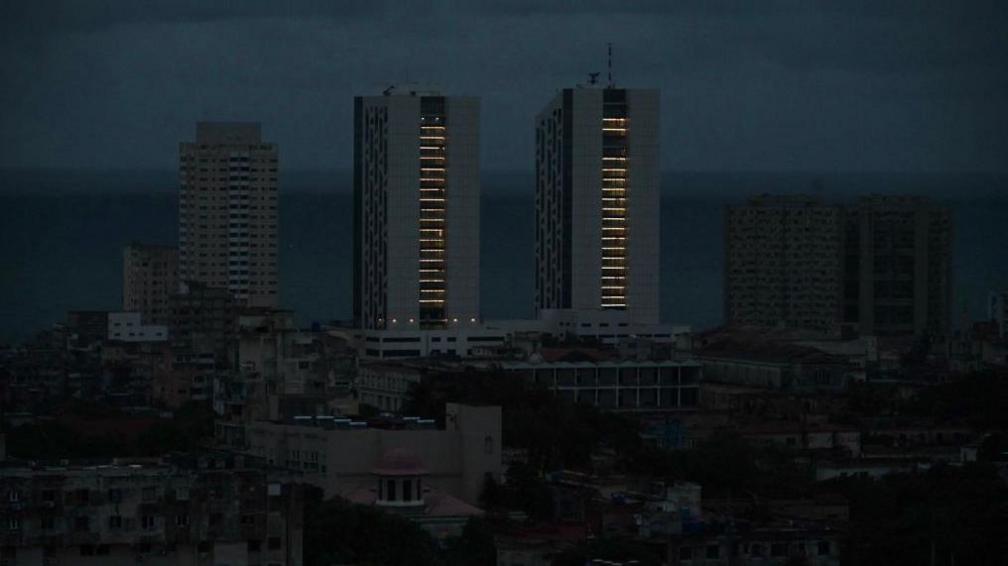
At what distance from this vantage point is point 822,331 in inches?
1987

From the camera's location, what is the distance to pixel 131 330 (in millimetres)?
46625

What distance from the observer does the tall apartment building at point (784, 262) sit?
56.9 meters

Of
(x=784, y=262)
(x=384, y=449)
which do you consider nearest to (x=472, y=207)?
(x=784, y=262)

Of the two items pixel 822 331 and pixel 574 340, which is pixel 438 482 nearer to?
pixel 574 340

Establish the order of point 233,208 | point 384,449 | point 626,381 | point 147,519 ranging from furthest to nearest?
1. point 233,208
2. point 626,381
3. point 384,449
4. point 147,519

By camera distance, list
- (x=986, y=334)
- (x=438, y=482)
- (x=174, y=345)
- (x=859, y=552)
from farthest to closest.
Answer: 1. (x=986, y=334)
2. (x=174, y=345)
3. (x=438, y=482)
4. (x=859, y=552)

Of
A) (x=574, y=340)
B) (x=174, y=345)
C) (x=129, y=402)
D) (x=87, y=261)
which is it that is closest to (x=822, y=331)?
(x=574, y=340)

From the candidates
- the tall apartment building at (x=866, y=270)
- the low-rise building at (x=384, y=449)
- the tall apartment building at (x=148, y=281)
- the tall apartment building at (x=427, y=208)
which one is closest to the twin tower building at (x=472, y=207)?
the tall apartment building at (x=427, y=208)

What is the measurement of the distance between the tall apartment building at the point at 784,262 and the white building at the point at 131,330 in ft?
39.6

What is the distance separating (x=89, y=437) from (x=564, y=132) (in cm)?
1808

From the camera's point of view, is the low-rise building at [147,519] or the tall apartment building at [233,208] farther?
the tall apartment building at [233,208]

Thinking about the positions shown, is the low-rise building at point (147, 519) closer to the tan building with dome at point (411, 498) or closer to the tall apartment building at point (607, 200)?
the tan building with dome at point (411, 498)

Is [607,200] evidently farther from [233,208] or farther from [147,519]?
[147,519]

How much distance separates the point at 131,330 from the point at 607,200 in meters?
6.50
